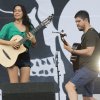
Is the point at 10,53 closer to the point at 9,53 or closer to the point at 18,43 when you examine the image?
the point at 9,53

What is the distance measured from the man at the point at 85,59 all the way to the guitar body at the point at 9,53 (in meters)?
0.77

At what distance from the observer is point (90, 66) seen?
594 centimetres

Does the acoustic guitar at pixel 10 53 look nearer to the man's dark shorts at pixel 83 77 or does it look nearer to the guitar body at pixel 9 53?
the guitar body at pixel 9 53

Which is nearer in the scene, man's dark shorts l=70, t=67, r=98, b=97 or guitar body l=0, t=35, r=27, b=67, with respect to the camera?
man's dark shorts l=70, t=67, r=98, b=97

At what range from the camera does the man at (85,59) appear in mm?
5859

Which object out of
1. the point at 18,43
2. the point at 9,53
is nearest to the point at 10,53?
the point at 9,53

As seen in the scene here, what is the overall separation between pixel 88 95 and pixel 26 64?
933 millimetres

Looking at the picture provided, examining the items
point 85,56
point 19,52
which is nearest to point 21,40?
point 19,52

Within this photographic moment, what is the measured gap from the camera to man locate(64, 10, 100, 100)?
A: 586 centimetres

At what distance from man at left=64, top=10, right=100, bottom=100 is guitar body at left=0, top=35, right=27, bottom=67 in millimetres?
768

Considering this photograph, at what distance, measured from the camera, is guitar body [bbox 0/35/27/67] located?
6398 millimetres

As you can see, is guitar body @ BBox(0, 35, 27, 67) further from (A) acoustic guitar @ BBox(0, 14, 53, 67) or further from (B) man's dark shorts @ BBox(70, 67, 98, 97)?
(B) man's dark shorts @ BBox(70, 67, 98, 97)

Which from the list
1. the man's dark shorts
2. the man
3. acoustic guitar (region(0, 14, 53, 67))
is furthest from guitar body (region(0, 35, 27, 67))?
the man's dark shorts

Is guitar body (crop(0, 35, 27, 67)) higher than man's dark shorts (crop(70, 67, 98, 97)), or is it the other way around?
guitar body (crop(0, 35, 27, 67))
